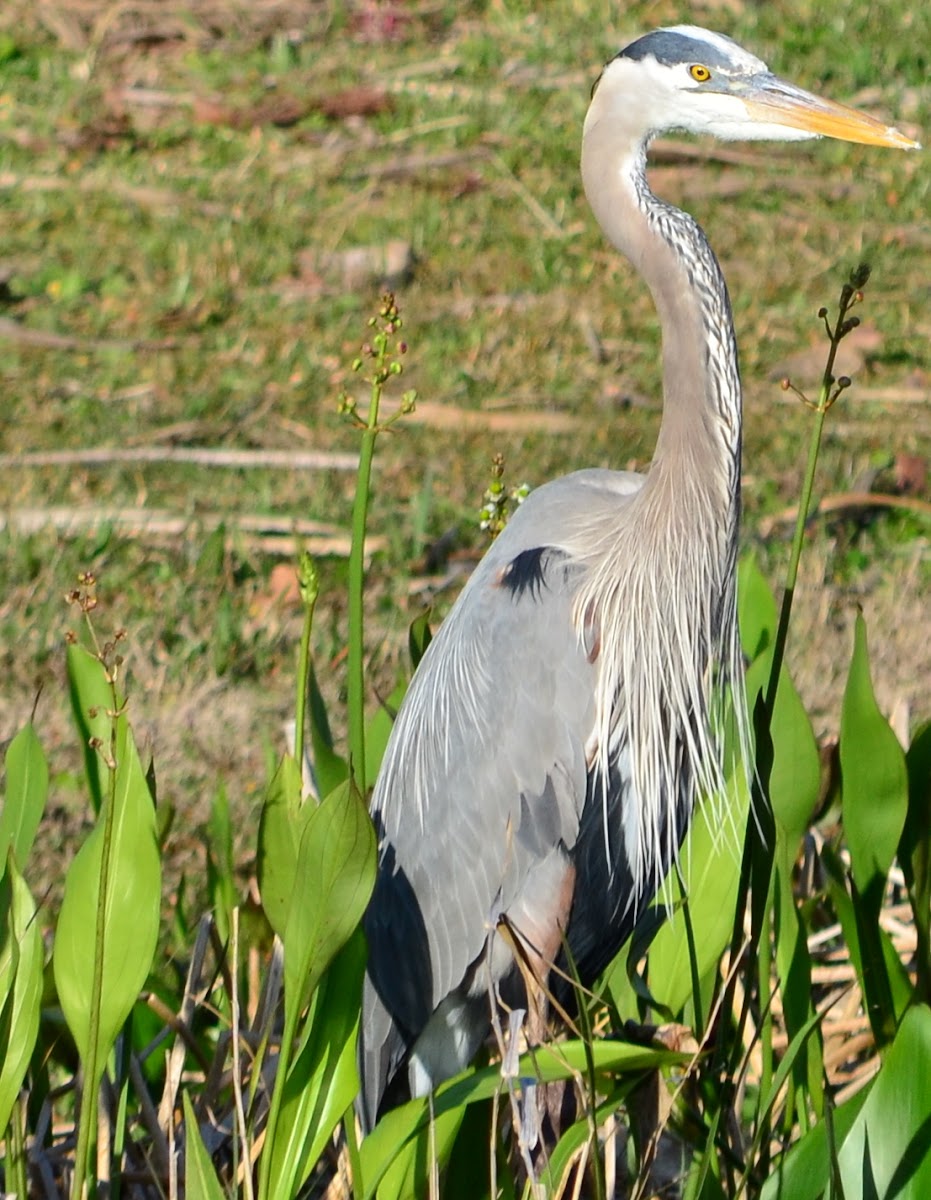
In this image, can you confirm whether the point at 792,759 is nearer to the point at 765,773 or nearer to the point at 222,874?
the point at 765,773

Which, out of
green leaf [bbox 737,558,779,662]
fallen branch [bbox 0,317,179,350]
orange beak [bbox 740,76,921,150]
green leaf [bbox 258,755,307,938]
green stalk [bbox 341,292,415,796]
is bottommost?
green leaf [bbox 258,755,307,938]

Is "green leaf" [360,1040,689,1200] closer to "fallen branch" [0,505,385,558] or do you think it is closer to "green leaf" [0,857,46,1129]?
"green leaf" [0,857,46,1129]

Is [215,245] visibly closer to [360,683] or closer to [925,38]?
[925,38]

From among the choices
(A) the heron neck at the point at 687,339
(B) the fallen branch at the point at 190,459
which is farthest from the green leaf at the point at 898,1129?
(B) the fallen branch at the point at 190,459

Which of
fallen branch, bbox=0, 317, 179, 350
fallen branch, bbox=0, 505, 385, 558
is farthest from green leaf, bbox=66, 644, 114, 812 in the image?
fallen branch, bbox=0, 317, 179, 350

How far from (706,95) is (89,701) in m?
1.10

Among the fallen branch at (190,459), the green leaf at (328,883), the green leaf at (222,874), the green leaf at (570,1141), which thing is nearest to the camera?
the green leaf at (328,883)

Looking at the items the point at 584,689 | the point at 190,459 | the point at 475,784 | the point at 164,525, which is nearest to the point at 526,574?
the point at 584,689

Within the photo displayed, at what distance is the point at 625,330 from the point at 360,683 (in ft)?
11.6

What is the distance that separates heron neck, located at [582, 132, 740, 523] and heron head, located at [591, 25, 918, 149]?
0.37 ft

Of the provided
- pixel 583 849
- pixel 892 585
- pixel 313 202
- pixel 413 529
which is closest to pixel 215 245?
pixel 313 202

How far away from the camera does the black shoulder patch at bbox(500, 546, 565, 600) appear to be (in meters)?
2.24

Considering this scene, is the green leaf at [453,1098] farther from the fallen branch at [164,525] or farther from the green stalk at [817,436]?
the fallen branch at [164,525]

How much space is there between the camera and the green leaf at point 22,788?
5.65 ft
